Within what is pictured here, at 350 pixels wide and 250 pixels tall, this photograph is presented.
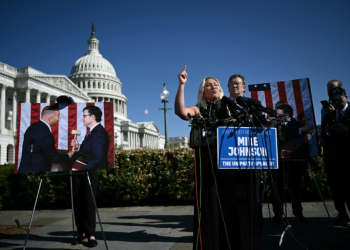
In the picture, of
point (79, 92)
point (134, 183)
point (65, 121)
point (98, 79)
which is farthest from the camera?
point (98, 79)

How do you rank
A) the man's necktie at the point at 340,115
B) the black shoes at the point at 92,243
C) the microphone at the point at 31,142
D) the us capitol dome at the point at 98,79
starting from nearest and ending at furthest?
the black shoes at the point at 92,243, the microphone at the point at 31,142, the man's necktie at the point at 340,115, the us capitol dome at the point at 98,79

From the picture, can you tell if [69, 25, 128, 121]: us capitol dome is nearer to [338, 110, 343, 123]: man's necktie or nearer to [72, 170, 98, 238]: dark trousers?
[72, 170, 98, 238]: dark trousers

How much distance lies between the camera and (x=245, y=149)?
98.8 inches

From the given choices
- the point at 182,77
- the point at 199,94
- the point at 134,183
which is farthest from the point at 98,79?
the point at 182,77

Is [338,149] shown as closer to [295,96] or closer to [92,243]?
[295,96]

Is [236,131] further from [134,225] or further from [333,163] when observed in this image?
[134,225]

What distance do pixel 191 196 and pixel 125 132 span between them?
88.1 metres

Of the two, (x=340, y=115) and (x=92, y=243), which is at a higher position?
(x=340, y=115)

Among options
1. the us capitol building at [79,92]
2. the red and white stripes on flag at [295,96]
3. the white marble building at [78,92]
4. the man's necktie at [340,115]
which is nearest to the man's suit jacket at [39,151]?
the red and white stripes on flag at [295,96]

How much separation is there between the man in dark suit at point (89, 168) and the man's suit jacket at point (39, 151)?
1.11ft

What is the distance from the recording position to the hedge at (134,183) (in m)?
8.57

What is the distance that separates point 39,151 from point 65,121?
603mm

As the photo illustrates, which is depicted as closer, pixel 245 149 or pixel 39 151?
pixel 245 149

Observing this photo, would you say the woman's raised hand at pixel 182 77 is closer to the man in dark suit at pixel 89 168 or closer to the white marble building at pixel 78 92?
the man in dark suit at pixel 89 168
